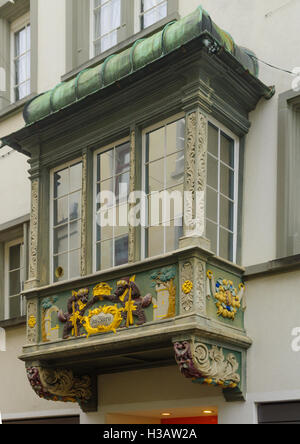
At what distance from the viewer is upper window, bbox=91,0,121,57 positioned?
1228 centimetres

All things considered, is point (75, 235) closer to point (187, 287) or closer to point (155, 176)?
point (155, 176)

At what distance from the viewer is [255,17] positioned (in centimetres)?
1001

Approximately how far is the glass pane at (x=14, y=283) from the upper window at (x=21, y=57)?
10.4 feet

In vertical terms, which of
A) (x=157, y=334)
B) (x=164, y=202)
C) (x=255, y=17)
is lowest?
(x=157, y=334)

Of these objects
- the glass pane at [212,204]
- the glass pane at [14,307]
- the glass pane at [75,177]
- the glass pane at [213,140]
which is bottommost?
the glass pane at [14,307]

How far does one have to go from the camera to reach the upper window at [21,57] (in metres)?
14.0

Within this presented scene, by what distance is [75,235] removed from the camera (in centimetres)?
1052

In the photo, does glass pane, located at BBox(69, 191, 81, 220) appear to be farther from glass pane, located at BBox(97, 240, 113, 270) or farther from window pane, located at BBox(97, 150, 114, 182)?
glass pane, located at BBox(97, 240, 113, 270)

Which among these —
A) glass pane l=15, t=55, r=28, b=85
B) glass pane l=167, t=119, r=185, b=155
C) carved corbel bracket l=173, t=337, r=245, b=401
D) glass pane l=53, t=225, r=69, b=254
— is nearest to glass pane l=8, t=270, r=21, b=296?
glass pane l=53, t=225, r=69, b=254

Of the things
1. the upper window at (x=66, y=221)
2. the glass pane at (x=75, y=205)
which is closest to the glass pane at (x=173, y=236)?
→ the upper window at (x=66, y=221)

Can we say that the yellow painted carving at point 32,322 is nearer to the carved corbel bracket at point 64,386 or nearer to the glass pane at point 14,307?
the carved corbel bracket at point 64,386

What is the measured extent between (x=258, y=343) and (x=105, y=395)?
8.64ft
